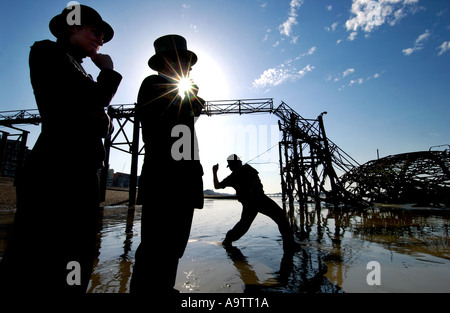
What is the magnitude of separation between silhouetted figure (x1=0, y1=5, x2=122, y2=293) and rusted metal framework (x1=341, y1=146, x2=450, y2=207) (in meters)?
17.9

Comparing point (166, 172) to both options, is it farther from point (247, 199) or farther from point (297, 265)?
point (247, 199)

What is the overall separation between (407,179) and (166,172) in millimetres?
19695

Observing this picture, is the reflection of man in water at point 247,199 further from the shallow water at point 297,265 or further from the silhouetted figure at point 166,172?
the silhouetted figure at point 166,172

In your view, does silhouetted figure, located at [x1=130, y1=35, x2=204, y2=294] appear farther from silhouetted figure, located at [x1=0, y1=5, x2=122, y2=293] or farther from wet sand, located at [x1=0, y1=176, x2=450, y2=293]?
wet sand, located at [x1=0, y1=176, x2=450, y2=293]

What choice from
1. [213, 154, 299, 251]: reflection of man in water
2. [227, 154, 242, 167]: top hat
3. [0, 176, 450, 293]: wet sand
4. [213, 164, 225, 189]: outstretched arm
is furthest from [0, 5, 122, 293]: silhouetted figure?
[227, 154, 242, 167]: top hat

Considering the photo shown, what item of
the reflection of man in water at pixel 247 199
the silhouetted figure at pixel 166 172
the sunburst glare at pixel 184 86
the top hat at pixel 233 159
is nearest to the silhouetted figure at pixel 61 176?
the silhouetted figure at pixel 166 172

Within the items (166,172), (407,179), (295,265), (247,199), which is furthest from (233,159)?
(407,179)

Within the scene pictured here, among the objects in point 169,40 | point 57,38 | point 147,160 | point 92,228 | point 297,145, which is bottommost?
point 92,228

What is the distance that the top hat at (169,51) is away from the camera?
1643 millimetres

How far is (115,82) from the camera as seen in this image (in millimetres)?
1195
